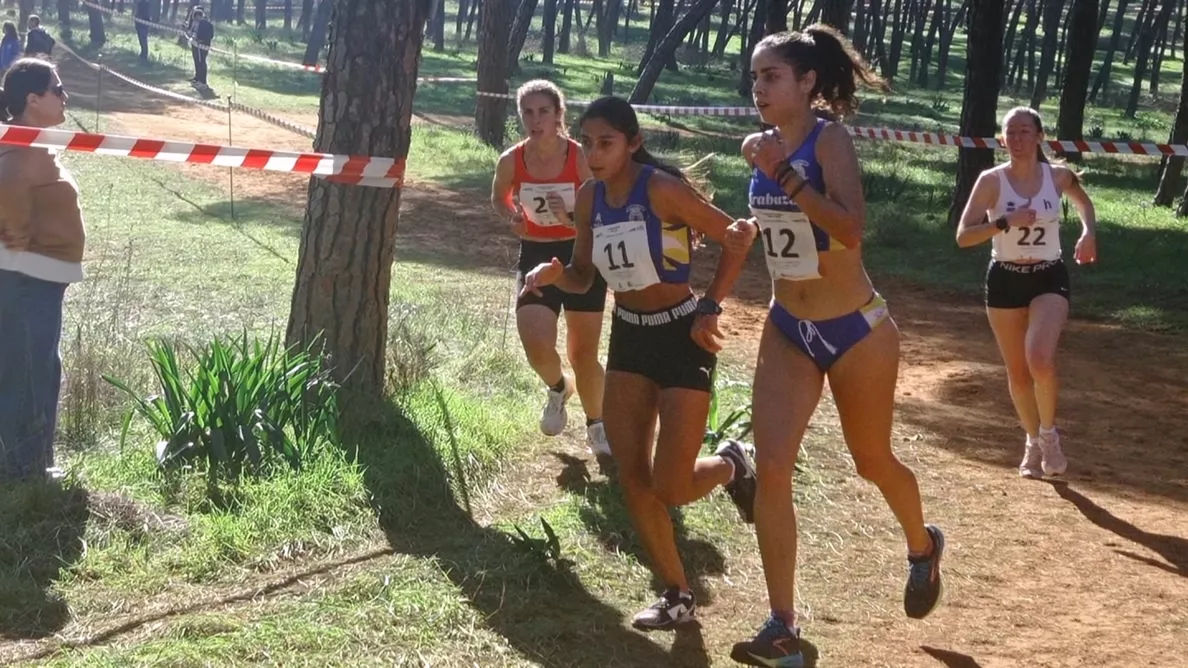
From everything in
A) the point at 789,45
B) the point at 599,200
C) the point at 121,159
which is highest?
the point at 789,45

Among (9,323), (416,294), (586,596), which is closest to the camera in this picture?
(586,596)

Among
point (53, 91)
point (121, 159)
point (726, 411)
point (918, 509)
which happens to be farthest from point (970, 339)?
point (121, 159)

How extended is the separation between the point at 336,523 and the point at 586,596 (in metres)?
1.04

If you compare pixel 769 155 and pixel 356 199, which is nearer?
pixel 769 155

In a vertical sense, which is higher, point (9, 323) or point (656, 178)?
point (656, 178)

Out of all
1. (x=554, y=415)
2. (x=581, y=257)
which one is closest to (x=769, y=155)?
(x=581, y=257)

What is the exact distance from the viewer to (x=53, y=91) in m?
5.79

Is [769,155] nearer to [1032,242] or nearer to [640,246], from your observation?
[640,246]

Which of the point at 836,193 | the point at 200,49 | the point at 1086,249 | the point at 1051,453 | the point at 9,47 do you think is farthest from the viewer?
the point at 200,49

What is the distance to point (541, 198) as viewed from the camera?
688 cm

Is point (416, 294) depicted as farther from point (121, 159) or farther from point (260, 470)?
point (121, 159)

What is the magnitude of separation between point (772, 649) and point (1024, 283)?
3.48 meters

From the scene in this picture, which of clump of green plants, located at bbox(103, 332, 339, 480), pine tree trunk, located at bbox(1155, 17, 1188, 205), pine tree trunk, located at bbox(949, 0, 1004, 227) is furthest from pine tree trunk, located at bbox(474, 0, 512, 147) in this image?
clump of green plants, located at bbox(103, 332, 339, 480)

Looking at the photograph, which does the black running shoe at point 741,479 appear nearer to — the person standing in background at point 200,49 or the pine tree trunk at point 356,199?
the pine tree trunk at point 356,199
